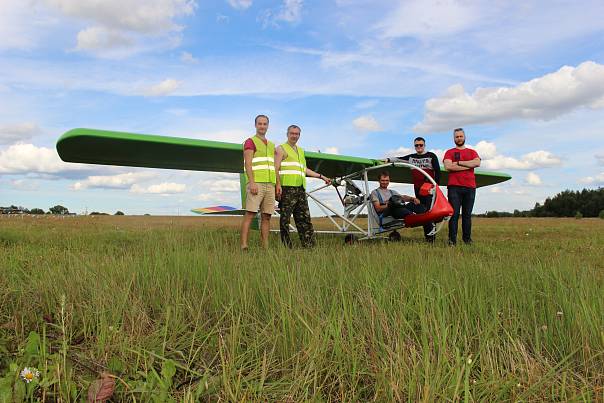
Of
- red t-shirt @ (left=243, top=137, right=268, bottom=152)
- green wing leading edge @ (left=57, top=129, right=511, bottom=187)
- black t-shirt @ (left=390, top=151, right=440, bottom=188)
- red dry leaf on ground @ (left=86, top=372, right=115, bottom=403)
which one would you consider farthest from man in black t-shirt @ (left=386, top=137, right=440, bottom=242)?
red dry leaf on ground @ (left=86, top=372, right=115, bottom=403)

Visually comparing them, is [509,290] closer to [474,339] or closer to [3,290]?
[474,339]

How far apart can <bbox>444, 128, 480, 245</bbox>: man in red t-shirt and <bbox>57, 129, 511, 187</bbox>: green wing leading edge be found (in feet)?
6.70

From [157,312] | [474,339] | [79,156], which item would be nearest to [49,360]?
[157,312]

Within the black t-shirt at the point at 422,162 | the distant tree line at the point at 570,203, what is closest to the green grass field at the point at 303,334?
the black t-shirt at the point at 422,162

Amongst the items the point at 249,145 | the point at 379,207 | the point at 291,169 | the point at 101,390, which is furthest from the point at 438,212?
the point at 101,390

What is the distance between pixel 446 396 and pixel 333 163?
29.7 feet

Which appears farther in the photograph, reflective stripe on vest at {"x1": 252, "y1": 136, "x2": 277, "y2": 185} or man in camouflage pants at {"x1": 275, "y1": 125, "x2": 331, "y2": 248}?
man in camouflage pants at {"x1": 275, "y1": 125, "x2": 331, "y2": 248}

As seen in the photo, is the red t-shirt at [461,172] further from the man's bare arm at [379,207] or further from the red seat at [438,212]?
the man's bare arm at [379,207]

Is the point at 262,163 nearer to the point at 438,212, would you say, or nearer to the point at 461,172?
the point at 438,212

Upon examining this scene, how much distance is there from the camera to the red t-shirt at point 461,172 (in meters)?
8.10

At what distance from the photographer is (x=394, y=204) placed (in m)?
8.36

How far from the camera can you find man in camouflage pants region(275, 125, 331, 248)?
7.25 m

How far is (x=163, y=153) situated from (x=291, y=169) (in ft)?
10.4

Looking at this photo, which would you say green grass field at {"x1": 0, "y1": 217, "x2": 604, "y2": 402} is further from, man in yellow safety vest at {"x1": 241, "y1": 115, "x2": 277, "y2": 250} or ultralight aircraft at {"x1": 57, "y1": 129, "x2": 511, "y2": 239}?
ultralight aircraft at {"x1": 57, "y1": 129, "x2": 511, "y2": 239}
